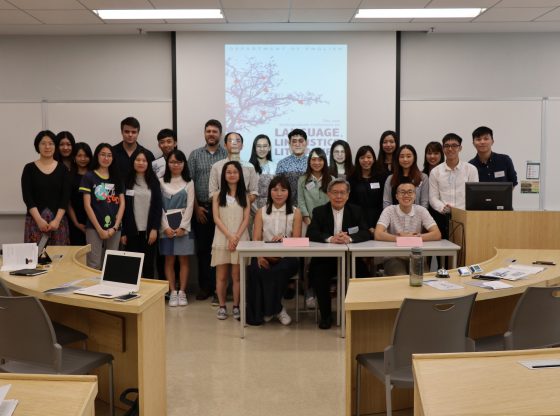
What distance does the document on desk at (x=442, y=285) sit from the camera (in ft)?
9.99

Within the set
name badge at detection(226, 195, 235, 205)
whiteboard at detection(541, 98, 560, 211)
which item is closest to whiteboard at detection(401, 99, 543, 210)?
whiteboard at detection(541, 98, 560, 211)

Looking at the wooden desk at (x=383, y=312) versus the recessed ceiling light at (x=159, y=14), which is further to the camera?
the recessed ceiling light at (x=159, y=14)

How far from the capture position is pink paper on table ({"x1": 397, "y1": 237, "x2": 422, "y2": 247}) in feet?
14.6

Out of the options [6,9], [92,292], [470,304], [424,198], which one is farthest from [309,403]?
[6,9]

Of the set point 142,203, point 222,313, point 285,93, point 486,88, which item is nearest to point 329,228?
point 222,313

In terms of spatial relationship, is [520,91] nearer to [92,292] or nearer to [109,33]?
[109,33]

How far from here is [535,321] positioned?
9.02ft

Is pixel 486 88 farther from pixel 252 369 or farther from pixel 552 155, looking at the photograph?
pixel 252 369

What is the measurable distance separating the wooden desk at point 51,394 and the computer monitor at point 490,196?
340cm

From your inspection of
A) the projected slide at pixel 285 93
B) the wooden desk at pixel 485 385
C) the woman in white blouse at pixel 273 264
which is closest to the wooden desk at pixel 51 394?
the wooden desk at pixel 485 385

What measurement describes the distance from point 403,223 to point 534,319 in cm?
212

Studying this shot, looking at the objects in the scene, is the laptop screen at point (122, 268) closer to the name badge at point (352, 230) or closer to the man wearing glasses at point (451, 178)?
the name badge at point (352, 230)

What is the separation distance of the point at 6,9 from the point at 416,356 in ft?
17.0

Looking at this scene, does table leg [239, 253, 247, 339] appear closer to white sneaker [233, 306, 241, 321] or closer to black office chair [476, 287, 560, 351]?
white sneaker [233, 306, 241, 321]
